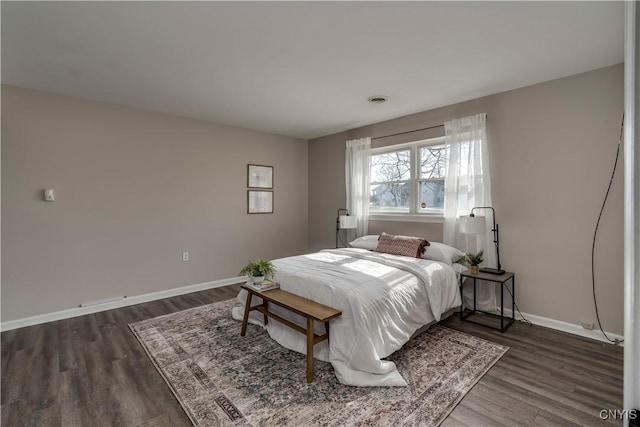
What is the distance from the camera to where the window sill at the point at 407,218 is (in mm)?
3865

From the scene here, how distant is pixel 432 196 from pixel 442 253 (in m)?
0.94

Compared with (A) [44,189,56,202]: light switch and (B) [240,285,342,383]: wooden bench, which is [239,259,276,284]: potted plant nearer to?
(B) [240,285,342,383]: wooden bench

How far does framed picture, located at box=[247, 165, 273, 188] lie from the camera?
16.2 feet

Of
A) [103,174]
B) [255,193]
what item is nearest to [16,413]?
[103,174]

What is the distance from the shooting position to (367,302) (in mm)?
2238

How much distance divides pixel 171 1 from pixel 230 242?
347cm

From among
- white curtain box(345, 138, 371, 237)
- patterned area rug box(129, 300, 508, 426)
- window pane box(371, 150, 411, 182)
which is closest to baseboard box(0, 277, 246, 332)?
patterned area rug box(129, 300, 508, 426)

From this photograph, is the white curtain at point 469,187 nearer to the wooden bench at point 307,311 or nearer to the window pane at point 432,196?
the window pane at point 432,196

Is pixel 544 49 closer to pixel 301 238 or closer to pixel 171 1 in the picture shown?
pixel 171 1

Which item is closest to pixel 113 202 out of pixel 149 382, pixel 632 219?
pixel 149 382

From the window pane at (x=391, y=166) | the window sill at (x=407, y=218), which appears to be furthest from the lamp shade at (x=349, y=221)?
the window pane at (x=391, y=166)

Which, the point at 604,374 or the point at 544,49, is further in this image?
the point at 544,49

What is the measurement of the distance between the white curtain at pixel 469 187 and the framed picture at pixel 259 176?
291cm

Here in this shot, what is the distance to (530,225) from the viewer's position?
312 centimetres
